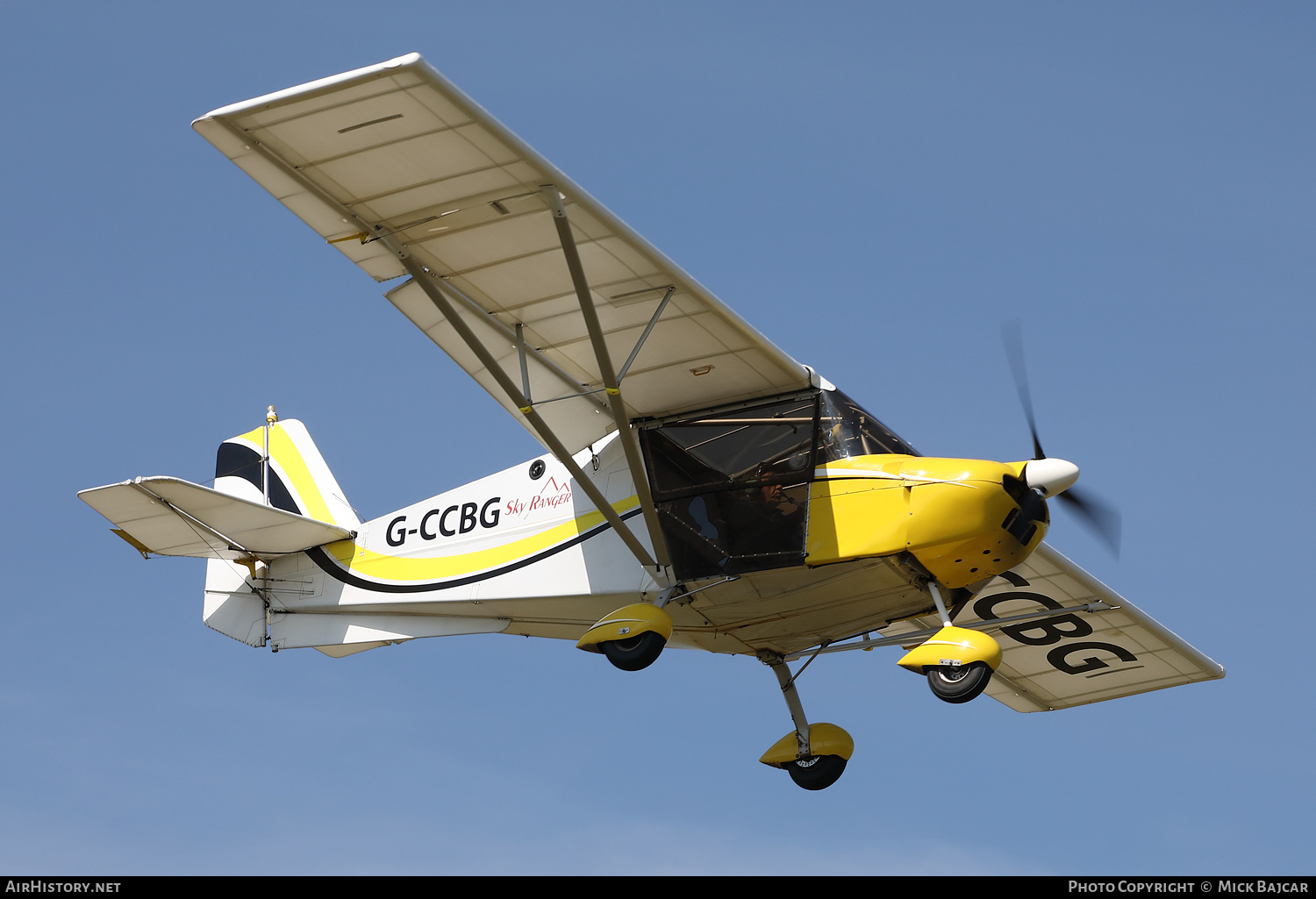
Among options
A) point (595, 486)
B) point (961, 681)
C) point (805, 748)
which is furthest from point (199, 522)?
point (961, 681)

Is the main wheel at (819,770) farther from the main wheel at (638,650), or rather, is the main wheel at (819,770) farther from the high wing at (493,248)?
the high wing at (493,248)

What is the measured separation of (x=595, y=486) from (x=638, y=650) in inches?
61.3

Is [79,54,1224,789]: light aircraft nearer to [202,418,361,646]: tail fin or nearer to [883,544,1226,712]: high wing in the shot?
[883,544,1226,712]: high wing

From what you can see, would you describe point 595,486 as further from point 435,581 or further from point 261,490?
point 261,490

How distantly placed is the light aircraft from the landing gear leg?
2 cm

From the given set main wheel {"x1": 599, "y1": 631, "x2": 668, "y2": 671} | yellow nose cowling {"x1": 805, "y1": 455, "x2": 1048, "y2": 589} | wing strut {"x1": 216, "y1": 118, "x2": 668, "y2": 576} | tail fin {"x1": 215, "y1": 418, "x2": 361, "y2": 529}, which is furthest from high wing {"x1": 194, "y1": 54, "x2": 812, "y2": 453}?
tail fin {"x1": 215, "y1": 418, "x2": 361, "y2": 529}

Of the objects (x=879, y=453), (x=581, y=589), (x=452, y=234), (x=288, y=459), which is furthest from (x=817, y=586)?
(x=288, y=459)

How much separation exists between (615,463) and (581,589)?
1139 mm

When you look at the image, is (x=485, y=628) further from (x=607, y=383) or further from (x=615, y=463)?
(x=607, y=383)

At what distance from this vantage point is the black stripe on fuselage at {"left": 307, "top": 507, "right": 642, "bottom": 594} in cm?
1391

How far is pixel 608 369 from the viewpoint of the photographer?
12078 millimetres

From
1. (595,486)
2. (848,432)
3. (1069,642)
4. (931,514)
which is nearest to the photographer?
(931,514)

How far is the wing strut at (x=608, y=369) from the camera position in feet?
38.0

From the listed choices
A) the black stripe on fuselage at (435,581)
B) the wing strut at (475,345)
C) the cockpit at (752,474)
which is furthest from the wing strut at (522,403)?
the black stripe on fuselage at (435,581)
